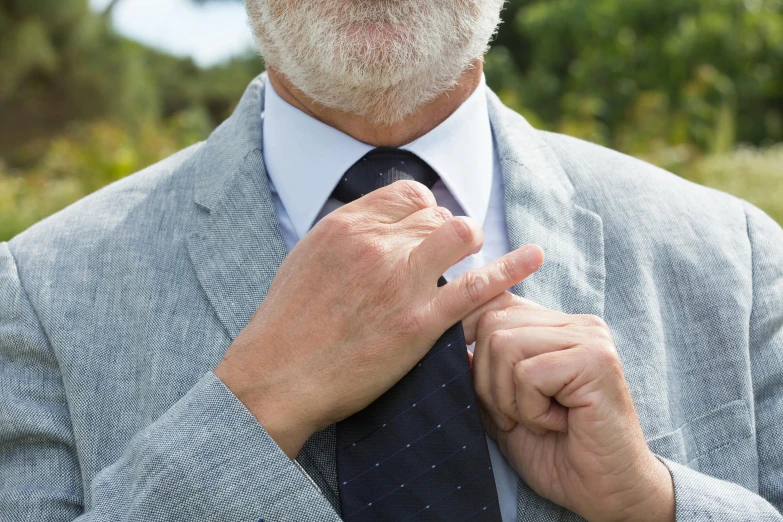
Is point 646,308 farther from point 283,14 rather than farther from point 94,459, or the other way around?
point 94,459

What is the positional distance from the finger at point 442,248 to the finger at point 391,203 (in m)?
0.09

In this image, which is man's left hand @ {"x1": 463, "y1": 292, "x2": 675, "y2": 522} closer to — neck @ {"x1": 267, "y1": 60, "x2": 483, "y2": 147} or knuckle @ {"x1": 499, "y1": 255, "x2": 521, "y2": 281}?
knuckle @ {"x1": 499, "y1": 255, "x2": 521, "y2": 281}

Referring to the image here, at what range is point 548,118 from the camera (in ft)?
37.0

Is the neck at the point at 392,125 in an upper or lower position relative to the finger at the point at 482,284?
upper

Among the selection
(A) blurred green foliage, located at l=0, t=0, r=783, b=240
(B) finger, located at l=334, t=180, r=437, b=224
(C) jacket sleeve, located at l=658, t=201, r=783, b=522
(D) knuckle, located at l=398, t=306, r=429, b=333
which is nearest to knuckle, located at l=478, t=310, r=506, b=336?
(D) knuckle, located at l=398, t=306, r=429, b=333

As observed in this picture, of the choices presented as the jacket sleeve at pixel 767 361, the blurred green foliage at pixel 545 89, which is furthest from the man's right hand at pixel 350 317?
the blurred green foliage at pixel 545 89

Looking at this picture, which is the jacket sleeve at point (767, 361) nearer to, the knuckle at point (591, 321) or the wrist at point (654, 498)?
the wrist at point (654, 498)

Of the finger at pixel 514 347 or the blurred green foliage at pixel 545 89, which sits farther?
the blurred green foliage at pixel 545 89

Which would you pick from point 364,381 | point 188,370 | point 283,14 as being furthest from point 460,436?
point 283,14

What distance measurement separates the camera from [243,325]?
5.06 ft

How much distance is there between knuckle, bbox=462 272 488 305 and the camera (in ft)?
4.51

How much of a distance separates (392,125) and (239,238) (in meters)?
0.40

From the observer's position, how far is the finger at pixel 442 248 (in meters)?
1.37

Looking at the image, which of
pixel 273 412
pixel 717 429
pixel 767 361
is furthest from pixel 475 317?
pixel 767 361
